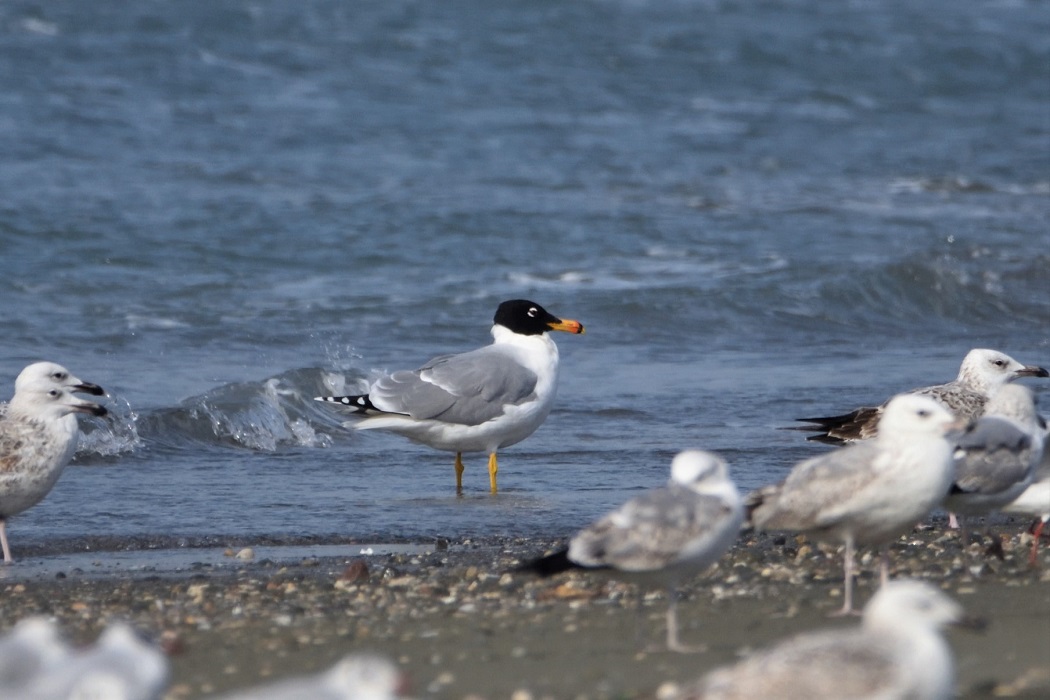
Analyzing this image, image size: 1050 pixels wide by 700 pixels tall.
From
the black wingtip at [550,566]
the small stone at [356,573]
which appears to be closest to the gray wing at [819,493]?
the black wingtip at [550,566]

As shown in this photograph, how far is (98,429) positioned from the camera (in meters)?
9.42

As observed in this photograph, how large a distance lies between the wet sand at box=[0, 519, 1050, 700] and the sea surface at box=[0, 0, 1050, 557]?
2.33 feet

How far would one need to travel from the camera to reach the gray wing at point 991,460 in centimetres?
632

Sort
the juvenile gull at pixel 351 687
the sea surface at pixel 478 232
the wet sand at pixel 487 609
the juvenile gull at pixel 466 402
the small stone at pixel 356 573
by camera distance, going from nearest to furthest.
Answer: the juvenile gull at pixel 351 687, the wet sand at pixel 487 609, the small stone at pixel 356 573, the juvenile gull at pixel 466 402, the sea surface at pixel 478 232

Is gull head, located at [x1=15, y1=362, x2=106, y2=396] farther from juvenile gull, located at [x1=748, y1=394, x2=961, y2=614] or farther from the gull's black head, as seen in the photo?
juvenile gull, located at [x1=748, y1=394, x2=961, y2=614]

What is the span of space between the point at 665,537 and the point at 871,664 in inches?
52.2

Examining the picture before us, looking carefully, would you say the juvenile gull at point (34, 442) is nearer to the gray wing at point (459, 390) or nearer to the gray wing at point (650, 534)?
the gray wing at point (459, 390)

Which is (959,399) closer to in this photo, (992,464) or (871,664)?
(992,464)

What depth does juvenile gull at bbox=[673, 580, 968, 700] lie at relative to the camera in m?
3.71

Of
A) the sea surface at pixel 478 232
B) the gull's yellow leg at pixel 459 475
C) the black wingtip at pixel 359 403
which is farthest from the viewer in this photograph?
the sea surface at pixel 478 232

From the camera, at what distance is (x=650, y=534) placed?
4.99m

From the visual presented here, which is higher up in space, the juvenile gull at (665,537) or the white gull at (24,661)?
the white gull at (24,661)

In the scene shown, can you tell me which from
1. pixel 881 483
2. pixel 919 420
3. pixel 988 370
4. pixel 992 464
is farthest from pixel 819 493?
pixel 988 370

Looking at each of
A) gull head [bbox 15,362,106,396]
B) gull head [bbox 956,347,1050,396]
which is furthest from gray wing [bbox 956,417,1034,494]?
gull head [bbox 15,362,106,396]
